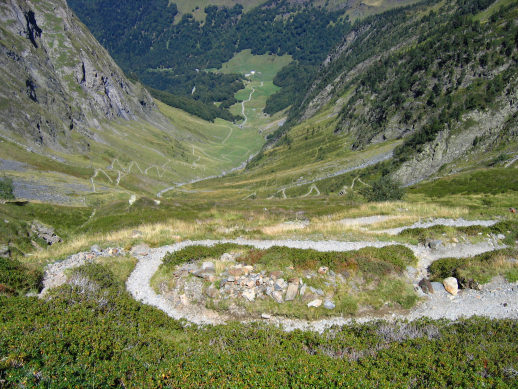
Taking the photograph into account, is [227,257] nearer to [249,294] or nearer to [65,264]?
[249,294]

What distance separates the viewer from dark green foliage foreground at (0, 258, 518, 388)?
9258mm

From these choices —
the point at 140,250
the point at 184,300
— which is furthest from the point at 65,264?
the point at 184,300

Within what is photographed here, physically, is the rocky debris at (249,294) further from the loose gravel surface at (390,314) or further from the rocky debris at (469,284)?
the rocky debris at (469,284)

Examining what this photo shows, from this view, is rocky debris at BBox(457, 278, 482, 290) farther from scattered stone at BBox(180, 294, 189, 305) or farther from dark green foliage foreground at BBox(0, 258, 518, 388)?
scattered stone at BBox(180, 294, 189, 305)

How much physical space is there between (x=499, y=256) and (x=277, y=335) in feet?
52.8

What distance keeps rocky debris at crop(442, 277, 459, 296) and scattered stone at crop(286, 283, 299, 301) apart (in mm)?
8935

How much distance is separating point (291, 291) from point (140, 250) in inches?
539

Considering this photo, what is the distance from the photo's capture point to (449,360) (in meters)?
11.0

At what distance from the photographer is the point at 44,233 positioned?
39500mm

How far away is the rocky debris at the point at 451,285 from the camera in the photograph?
18016mm

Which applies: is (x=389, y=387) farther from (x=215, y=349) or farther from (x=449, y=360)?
(x=215, y=349)

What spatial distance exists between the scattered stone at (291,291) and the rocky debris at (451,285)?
29.3 feet

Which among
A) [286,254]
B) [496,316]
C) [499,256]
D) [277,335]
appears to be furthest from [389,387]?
[499,256]

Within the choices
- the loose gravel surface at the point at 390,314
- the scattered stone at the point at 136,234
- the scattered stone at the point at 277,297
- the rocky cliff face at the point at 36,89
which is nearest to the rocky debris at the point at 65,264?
the loose gravel surface at the point at 390,314
